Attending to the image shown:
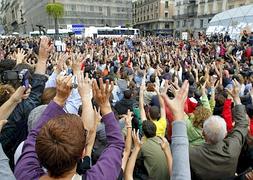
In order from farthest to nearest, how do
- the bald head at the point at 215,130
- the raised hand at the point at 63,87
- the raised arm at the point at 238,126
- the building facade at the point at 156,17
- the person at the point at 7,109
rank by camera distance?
1. the building facade at the point at 156,17
2. the raised arm at the point at 238,126
3. the bald head at the point at 215,130
4. the raised hand at the point at 63,87
5. the person at the point at 7,109

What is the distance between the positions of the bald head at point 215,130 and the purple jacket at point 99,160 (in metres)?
1.38

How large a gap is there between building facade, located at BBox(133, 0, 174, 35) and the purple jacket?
7801 cm

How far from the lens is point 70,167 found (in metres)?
1.79

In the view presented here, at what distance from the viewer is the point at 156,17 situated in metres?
85.9

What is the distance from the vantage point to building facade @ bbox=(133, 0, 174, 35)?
83688 mm

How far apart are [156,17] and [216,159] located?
8544 centimetres

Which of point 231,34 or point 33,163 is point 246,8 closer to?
point 231,34

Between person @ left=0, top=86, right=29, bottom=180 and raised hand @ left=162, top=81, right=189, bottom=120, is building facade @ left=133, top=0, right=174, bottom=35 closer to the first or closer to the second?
person @ left=0, top=86, right=29, bottom=180

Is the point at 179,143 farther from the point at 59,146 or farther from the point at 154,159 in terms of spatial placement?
the point at 154,159

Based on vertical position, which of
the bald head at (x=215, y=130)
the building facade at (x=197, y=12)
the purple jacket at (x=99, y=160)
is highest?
the building facade at (x=197, y=12)

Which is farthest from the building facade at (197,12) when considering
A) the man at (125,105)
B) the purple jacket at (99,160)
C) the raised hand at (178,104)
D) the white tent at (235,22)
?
the purple jacket at (99,160)

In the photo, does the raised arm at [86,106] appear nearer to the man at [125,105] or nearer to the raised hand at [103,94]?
the raised hand at [103,94]

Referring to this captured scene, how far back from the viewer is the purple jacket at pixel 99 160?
191 cm

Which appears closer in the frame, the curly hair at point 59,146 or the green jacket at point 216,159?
the curly hair at point 59,146
